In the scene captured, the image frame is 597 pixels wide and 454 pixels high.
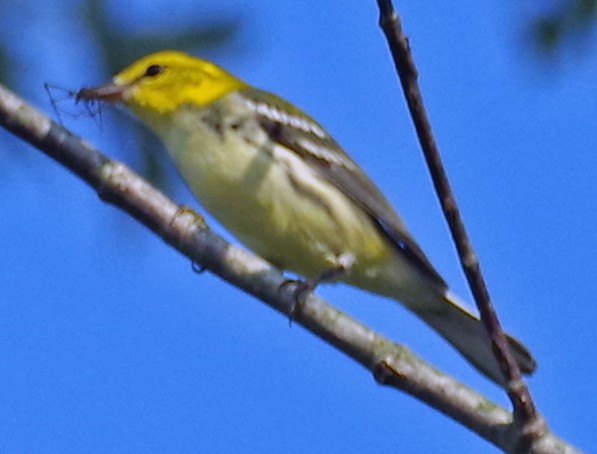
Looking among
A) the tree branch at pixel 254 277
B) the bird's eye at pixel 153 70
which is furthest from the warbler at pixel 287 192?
the tree branch at pixel 254 277

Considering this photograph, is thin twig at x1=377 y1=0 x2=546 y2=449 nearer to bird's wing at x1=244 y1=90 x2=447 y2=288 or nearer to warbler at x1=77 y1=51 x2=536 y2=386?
warbler at x1=77 y1=51 x2=536 y2=386

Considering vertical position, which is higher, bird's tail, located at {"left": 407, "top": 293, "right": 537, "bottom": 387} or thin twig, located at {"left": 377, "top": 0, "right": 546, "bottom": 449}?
bird's tail, located at {"left": 407, "top": 293, "right": 537, "bottom": 387}

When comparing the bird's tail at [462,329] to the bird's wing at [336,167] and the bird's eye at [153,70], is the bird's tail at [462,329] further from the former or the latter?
the bird's eye at [153,70]

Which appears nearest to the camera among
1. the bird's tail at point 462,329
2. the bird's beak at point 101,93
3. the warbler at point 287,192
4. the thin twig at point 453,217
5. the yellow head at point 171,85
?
the thin twig at point 453,217

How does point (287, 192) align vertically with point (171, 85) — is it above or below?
below

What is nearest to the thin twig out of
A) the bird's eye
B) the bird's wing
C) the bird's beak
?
the bird's beak

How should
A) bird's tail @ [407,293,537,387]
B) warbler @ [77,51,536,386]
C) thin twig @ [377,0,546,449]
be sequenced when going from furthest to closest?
bird's tail @ [407,293,537,387], warbler @ [77,51,536,386], thin twig @ [377,0,546,449]

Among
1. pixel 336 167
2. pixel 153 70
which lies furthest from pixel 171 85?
pixel 336 167

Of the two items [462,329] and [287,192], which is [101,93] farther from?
[462,329]
